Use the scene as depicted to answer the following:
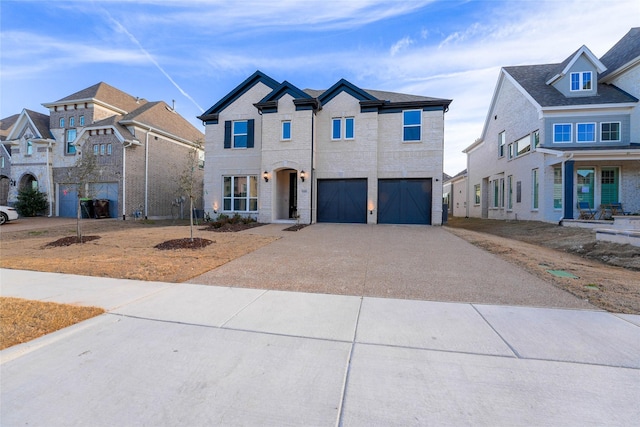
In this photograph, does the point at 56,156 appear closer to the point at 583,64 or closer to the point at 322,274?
the point at 322,274

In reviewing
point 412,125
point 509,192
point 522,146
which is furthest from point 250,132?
point 509,192

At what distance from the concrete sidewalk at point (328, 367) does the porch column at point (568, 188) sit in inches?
541

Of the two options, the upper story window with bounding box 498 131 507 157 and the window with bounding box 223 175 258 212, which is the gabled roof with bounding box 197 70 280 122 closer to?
the window with bounding box 223 175 258 212

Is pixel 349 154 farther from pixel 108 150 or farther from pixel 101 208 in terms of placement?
pixel 101 208

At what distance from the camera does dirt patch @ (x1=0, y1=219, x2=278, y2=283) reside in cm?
613

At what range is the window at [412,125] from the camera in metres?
15.5

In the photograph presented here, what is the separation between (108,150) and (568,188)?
26920mm

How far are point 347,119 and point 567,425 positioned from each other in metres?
15.6

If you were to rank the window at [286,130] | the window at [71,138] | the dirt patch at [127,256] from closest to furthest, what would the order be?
the dirt patch at [127,256] < the window at [286,130] < the window at [71,138]

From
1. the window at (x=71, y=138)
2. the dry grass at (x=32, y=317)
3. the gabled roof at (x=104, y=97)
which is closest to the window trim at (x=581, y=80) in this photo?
the dry grass at (x=32, y=317)

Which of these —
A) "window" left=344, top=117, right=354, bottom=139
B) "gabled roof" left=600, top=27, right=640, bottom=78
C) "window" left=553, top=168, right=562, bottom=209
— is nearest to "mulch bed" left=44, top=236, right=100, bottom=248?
"window" left=344, top=117, right=354, bottom=139

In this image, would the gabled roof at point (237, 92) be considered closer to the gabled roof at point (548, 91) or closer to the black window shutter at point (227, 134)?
the black window shutter at point (227, 134)

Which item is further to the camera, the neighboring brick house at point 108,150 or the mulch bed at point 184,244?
the neighboring brick house at point 108,150

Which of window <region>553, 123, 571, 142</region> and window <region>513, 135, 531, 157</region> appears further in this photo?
window <region>513, 135, 531, 157</region>
